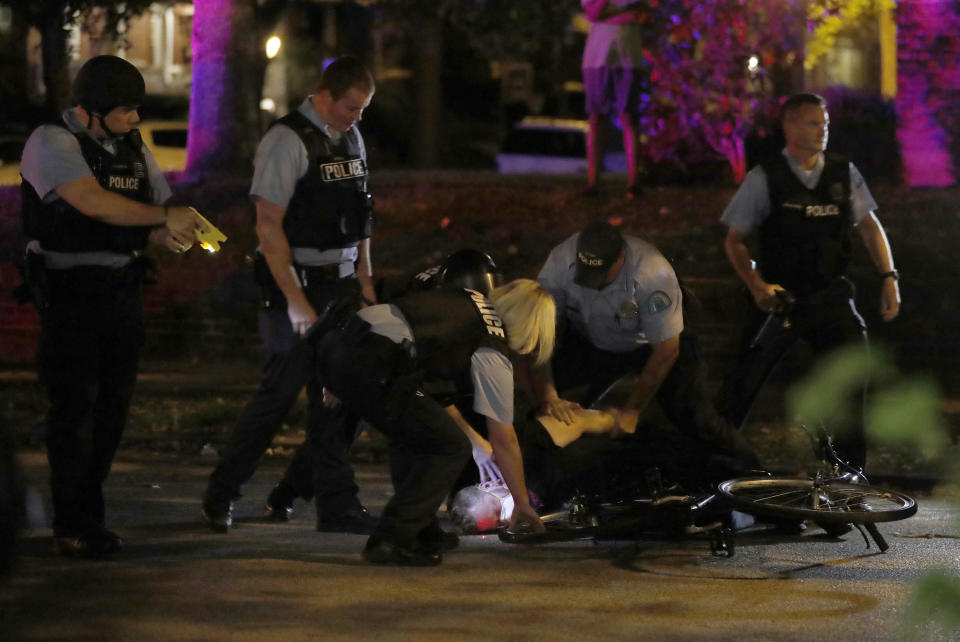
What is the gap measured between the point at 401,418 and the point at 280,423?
37.8 inches

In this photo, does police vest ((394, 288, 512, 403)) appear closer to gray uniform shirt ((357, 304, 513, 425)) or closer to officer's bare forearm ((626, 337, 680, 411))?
gray uniform shirt ((357, 304, 513, 425))

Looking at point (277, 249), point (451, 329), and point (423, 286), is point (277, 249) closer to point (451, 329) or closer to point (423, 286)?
point (423, 286)

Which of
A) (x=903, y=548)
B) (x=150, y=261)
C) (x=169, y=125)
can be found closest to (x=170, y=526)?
(x=150, y=261)

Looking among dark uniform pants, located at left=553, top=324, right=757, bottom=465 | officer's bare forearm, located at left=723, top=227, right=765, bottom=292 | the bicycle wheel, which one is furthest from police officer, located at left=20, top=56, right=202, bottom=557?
officer's bare forearm, located at left=723, top=227, right=765, bottom=292

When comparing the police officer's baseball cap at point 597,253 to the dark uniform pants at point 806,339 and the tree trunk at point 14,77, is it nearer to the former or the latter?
the dark uniform pants at point 806,339

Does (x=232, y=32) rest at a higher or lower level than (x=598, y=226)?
higher

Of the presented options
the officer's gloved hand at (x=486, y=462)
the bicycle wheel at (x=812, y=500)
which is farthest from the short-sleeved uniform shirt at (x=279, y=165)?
the bicycle wheel at (x=812, y=500)

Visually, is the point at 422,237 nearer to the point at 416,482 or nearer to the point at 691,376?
the point at 691,376

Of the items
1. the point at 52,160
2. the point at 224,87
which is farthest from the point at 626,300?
the point at 224,87

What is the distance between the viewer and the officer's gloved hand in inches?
273

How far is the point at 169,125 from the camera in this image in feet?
84.9

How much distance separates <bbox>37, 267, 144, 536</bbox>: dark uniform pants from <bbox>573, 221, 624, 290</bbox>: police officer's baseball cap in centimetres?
187

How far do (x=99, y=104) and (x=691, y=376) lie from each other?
9.22ft

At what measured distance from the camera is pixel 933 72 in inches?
581
